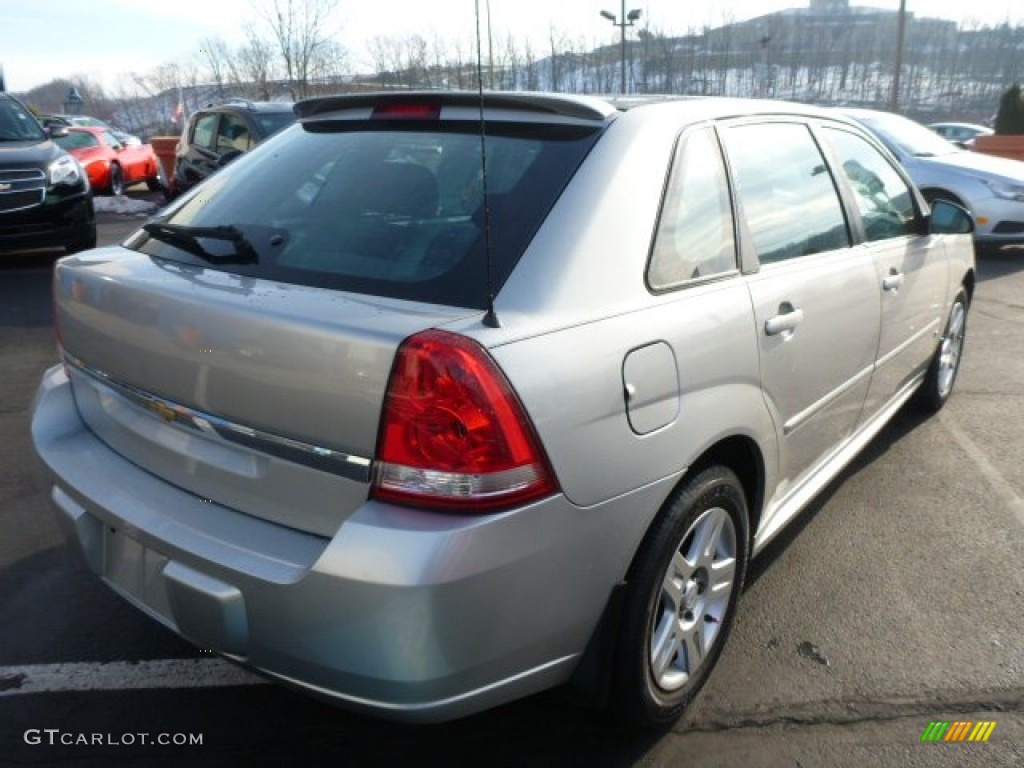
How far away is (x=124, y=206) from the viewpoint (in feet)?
49.3

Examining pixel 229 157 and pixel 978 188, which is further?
pixel 978 188

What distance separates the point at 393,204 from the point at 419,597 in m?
1.11

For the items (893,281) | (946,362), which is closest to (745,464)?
(893,281)

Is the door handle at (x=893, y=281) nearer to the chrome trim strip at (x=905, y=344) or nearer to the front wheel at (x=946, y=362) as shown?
the chrome trim strip at (x=905, y=344)

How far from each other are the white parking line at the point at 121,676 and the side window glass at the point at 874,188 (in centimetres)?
284

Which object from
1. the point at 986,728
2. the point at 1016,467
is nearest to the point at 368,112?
the point at 986,728

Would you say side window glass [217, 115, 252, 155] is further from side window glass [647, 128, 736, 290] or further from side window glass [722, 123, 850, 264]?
side window glass [647, 128, 736, 290]

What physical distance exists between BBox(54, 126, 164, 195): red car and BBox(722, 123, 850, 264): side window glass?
Result: 47.1 feet

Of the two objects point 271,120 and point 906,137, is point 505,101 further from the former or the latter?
point 906,137

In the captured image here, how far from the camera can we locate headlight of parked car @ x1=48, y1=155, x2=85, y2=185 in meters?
8.52

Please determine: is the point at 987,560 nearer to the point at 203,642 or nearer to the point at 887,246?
the point at 887,246

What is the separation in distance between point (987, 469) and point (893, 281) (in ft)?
4.26

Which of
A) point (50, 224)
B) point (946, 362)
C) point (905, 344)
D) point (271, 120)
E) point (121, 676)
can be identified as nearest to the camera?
point (121, 676)

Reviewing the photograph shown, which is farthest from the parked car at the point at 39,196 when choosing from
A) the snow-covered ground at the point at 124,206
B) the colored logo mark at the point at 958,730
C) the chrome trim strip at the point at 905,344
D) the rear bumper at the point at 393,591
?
the colored logo mark at the point at 958,730
